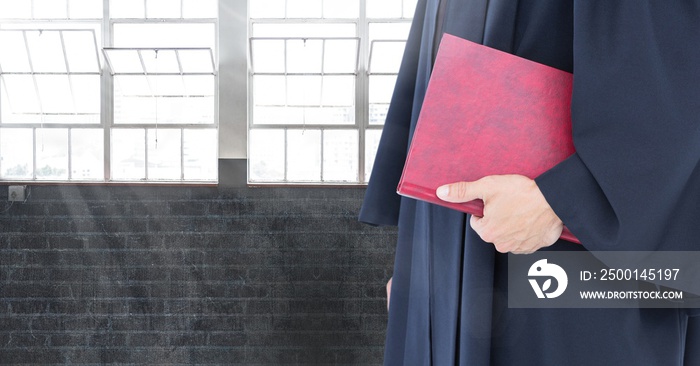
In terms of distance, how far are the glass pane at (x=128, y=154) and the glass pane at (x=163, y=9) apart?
0.77 meters

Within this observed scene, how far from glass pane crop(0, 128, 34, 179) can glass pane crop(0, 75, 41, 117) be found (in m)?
0.10

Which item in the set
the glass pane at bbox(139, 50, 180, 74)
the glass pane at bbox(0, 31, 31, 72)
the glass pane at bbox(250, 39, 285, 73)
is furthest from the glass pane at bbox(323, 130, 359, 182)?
the glass pane at bbox(0, 31, 31, 72)

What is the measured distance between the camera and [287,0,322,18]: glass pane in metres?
2.63

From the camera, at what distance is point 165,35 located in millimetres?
2654

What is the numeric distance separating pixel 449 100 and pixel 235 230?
7.42 ft

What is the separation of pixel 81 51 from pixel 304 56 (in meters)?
1.47

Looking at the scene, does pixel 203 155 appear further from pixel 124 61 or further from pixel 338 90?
pixel 338 90

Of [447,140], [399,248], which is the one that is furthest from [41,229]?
[447,140]

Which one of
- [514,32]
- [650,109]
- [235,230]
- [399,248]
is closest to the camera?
[650,109]

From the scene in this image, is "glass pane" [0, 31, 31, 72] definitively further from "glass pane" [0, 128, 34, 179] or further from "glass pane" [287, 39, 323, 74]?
"glass pane" [287, 39, 323, 74]

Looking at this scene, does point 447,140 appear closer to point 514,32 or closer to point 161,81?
point 514,32

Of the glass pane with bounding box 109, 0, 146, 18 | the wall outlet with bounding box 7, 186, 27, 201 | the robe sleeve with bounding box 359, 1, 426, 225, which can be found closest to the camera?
the robe sleeve with bounding box 359, 1, 426, 225

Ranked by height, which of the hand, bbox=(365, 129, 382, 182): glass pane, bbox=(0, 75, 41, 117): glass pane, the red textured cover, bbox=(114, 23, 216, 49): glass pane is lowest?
the hand

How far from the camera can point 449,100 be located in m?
0.50
